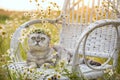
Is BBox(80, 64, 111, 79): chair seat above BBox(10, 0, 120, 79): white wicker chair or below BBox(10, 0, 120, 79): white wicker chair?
below

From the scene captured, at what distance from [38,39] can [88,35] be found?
466 millimetres

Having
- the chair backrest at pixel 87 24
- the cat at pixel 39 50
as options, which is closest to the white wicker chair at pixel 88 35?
the chair backrest at pixel 87 24

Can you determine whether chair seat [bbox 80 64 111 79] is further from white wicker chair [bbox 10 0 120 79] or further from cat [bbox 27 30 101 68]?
cat [bbox 27 30 101 68]

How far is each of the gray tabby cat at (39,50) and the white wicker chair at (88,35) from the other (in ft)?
0.84

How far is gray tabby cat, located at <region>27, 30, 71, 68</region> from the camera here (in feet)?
10.5

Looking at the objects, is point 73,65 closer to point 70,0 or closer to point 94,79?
point 94,79

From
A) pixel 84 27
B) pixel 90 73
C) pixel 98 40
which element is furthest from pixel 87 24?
pixel 90 73

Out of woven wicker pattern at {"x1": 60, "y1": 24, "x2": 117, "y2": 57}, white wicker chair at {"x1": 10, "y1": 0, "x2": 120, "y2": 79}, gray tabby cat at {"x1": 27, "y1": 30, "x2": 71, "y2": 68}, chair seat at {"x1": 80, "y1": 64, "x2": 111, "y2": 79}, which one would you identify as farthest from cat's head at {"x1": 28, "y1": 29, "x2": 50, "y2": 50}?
woven wicker pattern at {"x1": 60, "y1": 24, "x2": 117, "y2": 57}

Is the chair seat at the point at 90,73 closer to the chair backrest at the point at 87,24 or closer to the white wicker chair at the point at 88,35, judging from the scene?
the white wicker chair at the point at 88,35

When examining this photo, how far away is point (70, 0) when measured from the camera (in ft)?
13.9

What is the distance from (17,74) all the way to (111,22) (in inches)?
37.7

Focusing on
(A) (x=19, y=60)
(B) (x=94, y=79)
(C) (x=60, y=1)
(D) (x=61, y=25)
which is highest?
(C) (x=60, y=1)

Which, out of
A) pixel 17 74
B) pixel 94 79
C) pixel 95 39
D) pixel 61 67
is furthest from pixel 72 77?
pixel 95 39

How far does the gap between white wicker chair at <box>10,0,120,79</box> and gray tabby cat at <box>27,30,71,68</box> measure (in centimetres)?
26
